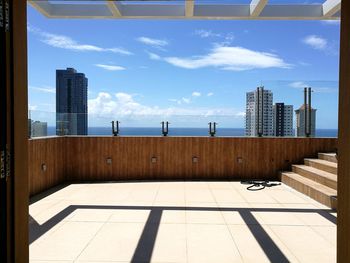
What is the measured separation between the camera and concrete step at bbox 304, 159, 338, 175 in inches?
271

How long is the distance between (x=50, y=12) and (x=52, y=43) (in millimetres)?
30843

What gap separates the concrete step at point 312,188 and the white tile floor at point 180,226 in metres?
0.14

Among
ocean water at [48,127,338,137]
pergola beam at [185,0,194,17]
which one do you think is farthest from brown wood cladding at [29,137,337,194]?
pergola beam at [185,0,194,17]

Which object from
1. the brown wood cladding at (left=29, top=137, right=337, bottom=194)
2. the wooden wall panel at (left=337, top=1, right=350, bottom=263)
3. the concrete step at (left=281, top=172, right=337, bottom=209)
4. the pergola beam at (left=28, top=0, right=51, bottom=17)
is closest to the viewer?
the wooden wall panel at (left=337, top=1, right=350, bottom=263)

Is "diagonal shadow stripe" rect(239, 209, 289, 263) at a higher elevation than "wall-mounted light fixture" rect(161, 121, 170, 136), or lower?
lower

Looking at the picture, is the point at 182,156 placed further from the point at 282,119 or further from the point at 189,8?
the point at 189,8

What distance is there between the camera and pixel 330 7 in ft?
17.8

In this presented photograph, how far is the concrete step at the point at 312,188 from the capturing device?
564 centimetres

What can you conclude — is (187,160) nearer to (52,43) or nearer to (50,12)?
(50,12)

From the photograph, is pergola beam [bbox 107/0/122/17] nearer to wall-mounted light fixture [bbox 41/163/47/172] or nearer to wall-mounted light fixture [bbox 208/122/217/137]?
wall-mounted light fixture [bbox 41/163/47/172]

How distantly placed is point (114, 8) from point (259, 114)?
523 cm

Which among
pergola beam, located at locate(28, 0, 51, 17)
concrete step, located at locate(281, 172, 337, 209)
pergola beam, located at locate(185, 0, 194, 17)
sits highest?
pergola beam, located at locate(28, 0, 51, 17)

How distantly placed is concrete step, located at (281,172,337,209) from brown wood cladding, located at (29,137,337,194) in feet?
2.49

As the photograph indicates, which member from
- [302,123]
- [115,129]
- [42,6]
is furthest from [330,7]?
[115,129]
